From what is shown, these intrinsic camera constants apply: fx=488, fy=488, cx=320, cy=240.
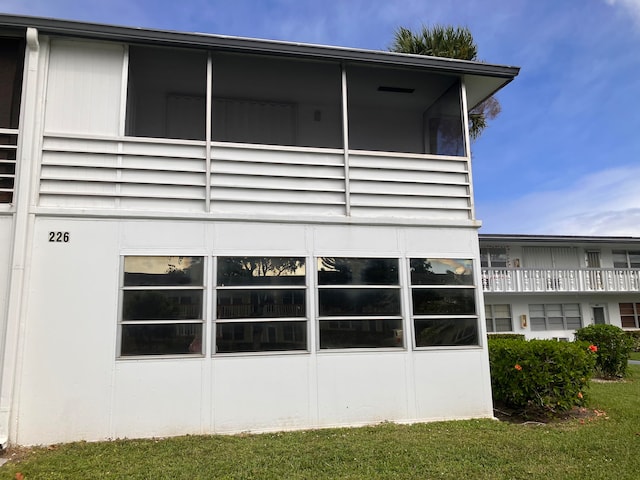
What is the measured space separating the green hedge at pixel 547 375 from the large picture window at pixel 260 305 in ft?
10.9

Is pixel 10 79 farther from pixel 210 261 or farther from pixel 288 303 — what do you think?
pixel 288 303

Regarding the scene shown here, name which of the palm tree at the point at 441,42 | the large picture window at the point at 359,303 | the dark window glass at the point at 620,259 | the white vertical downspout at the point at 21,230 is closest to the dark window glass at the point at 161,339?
the white vertical downspout at the point at 21,230

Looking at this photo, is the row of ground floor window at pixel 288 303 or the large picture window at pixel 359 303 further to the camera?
the large picture window at pixel 359 303

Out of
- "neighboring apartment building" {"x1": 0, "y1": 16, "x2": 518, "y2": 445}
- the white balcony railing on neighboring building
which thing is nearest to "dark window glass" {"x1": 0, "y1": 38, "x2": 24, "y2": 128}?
"neighboring apartment building" {"x1": 0, "y1": 16, "x2": 518, "y2": 445}

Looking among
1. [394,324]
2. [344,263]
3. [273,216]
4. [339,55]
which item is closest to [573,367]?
[394,324]

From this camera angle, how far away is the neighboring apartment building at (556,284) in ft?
63.3

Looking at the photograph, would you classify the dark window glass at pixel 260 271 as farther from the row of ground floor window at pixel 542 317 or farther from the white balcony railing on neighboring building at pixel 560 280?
the row of ground floor window at pixel 542 317

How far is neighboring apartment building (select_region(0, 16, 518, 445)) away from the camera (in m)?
6.04

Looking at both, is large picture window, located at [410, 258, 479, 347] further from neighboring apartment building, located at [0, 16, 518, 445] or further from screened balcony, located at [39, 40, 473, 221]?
screened balcony, located at [39, 40, 473, 221]

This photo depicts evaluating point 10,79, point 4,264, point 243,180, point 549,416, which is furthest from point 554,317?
point 10,79

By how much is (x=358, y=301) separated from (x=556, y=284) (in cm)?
1527

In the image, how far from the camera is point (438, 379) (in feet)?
22.8

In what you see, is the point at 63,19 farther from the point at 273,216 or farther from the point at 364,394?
the point at 364,394

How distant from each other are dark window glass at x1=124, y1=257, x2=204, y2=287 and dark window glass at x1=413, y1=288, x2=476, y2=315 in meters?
3.13
